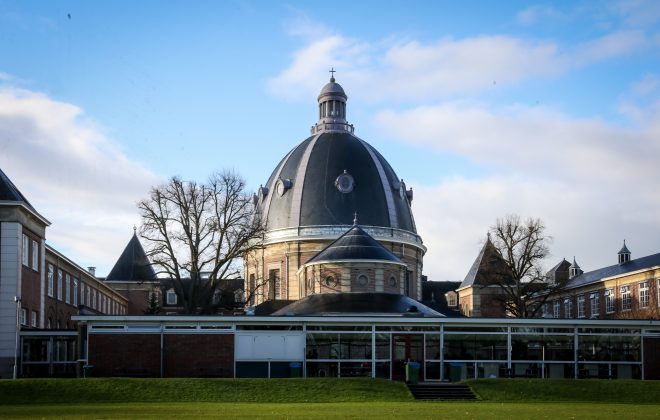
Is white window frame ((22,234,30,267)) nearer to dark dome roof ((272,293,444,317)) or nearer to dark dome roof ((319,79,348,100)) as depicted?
dark dome roof ((272,293,444,317))

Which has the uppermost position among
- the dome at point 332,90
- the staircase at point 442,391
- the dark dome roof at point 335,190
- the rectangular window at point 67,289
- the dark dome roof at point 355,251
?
the dome at point 332,90

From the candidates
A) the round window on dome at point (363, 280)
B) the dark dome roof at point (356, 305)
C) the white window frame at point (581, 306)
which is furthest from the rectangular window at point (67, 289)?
the white window frame at point (581, 306)

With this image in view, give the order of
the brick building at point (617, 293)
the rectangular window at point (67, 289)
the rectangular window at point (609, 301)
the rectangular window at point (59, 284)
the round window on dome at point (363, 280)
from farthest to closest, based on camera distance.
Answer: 1. the rectangular window at point (609, 301)
2. the brick building at point (617, 293)
3. the round window on dome at point (363, 280)
4. the rectangular window at point (67, 289)
5. the rectangular window at point (59, 284)

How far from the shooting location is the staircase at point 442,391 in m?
41.0

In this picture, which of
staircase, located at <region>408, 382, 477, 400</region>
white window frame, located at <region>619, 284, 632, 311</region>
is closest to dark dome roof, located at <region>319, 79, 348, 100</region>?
white window frame, located at <region>619, 284, 632, 311</region>

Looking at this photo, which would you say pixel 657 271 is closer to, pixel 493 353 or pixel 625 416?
pixel 493 353

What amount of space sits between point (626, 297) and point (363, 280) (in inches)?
979

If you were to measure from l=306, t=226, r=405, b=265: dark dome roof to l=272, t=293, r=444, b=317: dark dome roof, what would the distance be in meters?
5.30

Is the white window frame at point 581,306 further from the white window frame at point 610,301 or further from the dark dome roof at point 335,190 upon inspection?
the dark dome roof at point 335,190

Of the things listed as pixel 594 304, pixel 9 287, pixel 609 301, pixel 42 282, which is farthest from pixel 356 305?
pixel 594 304

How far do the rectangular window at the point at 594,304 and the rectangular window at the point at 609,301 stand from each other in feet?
5.90

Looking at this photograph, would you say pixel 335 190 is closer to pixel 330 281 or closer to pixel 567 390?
pixel 330 281

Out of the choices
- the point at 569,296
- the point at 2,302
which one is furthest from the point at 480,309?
the point at 2,302

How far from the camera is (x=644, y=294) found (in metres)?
80.9
